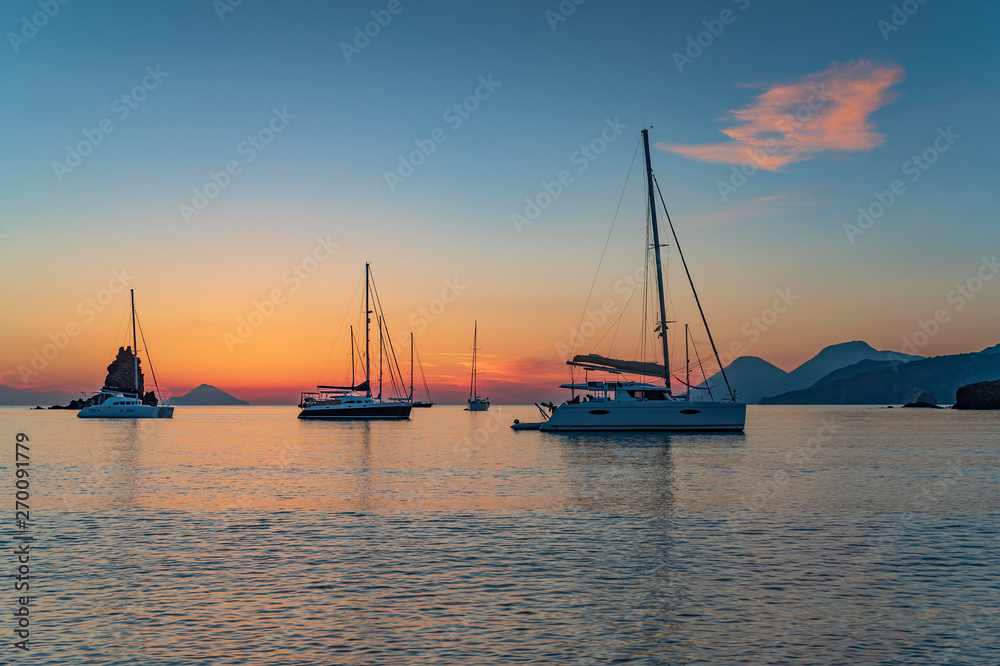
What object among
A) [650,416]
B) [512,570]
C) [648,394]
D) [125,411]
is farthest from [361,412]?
[512,570]

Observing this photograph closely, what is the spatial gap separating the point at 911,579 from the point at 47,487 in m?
35.2

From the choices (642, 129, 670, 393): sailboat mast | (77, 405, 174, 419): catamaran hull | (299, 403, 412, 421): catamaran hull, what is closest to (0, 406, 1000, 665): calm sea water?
(642, 129, 670, 393): sailboat mast

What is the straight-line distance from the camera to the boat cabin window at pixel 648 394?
6481 cm

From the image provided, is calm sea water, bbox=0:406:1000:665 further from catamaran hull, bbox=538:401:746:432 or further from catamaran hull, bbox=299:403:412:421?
Answer: catamaran hull, bbox=299:403:412:421

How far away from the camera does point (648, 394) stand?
65188mm

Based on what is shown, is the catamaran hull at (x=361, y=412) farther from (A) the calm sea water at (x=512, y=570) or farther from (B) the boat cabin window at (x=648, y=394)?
(A) the calm sea water at (x=512, y=570)

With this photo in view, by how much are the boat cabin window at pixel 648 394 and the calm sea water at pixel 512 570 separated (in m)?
25.9

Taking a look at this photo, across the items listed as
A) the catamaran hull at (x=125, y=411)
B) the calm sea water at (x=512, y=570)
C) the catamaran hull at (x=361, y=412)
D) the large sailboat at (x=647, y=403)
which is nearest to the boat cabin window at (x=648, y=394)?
the large sailboat at (x=647, y=403)

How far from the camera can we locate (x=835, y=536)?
72.6 ft

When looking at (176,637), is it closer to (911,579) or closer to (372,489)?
(911,579)

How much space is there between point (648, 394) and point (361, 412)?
52022 mm

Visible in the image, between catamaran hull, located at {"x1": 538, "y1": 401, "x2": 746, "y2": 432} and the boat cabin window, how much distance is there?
70 centimetres

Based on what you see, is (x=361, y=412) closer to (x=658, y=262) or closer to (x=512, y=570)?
(x=658, y=262)

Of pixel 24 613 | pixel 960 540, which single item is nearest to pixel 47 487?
pixel 24 613
